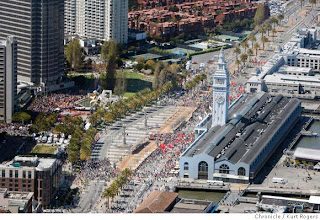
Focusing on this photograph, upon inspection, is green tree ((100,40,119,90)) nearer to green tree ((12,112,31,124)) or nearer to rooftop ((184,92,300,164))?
A: green tree ((12,112,31,124))

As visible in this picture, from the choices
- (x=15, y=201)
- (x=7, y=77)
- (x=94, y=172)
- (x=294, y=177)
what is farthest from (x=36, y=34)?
(x=15, y=201)

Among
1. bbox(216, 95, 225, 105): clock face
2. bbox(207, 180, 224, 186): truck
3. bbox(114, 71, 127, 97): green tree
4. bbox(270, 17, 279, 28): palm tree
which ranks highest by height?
bbox(270, 17, 279, 28): palm tree

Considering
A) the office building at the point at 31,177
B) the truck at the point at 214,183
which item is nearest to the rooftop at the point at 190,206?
the truck at the point at 214,183

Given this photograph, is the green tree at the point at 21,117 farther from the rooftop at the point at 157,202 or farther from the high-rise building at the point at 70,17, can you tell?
the high-rise building at the point at 70,17

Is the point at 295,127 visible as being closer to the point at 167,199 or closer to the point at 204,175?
the point at 204,175

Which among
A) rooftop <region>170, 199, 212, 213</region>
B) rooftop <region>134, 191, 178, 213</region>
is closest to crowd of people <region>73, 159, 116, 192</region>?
rooftop <region>134, 191, 178, 213</region>

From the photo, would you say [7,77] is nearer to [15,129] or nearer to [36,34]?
[15,129]
